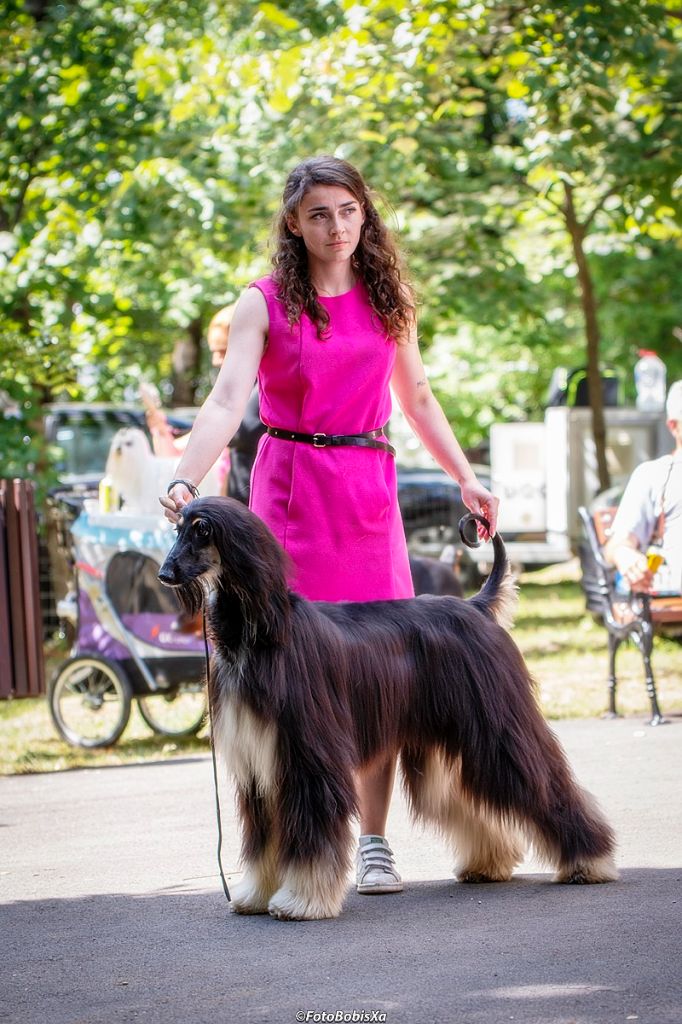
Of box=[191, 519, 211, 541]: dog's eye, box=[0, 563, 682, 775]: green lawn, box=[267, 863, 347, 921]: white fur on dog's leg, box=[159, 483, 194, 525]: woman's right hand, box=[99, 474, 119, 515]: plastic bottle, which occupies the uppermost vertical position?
box=[99, 474, 119, 515]: plastic bottle

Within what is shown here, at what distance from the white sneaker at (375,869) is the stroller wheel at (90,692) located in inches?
139

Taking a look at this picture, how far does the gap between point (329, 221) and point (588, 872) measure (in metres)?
2.09

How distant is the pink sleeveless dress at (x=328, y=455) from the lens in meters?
4.25

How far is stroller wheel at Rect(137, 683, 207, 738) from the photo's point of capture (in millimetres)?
8000

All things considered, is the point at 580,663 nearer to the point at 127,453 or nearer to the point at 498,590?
the point at 127,453

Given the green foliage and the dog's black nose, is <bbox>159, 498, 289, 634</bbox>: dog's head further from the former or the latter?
the green foliage

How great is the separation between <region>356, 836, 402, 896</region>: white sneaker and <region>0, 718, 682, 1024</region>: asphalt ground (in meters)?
0.06

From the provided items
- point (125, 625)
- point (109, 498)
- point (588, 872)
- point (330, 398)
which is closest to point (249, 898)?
point (588, 872)

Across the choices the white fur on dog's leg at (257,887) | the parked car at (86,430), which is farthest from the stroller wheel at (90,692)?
the parked car at (86,430)

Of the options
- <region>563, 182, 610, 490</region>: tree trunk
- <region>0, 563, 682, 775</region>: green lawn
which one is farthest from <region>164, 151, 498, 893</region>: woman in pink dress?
<region>563, 182, 610, 490</region>: tree trunk

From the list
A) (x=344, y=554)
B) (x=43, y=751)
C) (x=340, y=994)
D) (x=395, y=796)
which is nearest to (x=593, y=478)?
(x=43, y=751)

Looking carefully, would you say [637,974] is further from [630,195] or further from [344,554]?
[630,195]

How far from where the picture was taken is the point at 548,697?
29.9ft

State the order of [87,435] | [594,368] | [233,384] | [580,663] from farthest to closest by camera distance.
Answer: [87,435] → [594,368] → [580,663] → [233,384]
